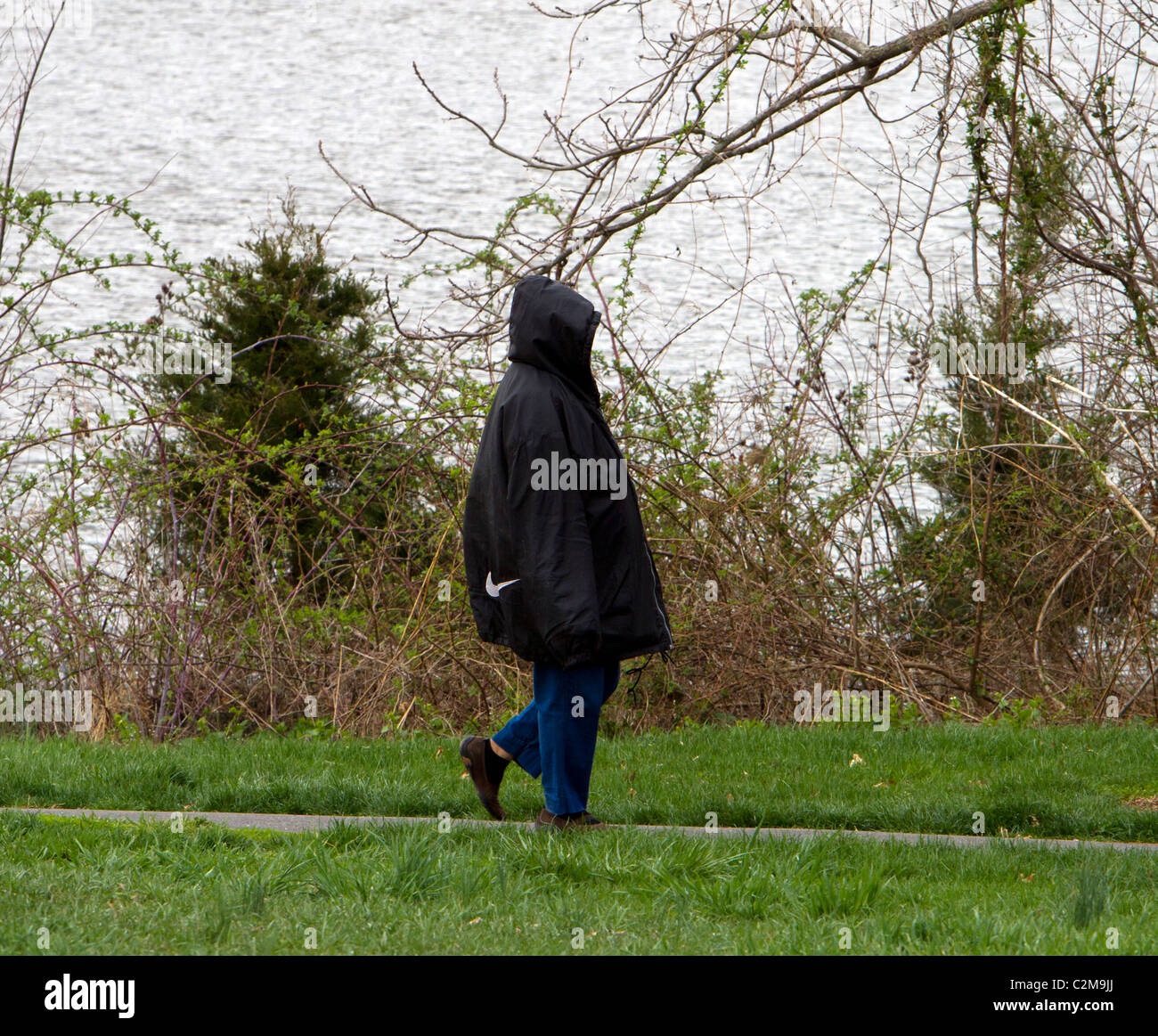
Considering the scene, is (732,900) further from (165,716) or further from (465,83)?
(465,83)

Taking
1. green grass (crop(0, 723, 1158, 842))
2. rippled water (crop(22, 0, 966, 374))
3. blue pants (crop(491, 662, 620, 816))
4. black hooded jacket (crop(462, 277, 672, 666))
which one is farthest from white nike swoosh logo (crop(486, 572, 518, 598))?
rippled water (crop(22, 0, 966, 374))

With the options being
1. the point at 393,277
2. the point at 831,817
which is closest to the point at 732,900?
the point at 831,817

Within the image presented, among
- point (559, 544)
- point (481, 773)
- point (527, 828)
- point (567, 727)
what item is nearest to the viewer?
point (559, 544)

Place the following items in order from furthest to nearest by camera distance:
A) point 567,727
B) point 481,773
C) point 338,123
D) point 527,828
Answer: point 338,123, point 481,773, point 527,828, point 567,727

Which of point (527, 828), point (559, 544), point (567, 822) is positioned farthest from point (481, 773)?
Result: point (559, 544)

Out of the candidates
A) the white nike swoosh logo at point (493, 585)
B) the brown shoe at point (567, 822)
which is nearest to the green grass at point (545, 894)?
the brown shoe at point (567, 822)

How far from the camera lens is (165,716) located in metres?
9.24

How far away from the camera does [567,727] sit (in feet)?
16.2

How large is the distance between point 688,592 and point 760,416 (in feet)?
5.52

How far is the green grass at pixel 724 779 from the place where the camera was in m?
5.64

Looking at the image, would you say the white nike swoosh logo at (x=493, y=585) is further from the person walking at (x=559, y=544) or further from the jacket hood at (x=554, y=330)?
the jacket hood at (x=554, y=330)

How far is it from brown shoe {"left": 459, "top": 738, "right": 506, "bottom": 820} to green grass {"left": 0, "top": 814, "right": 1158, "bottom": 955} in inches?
11.4

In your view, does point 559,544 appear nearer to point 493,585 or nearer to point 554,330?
point 493,585

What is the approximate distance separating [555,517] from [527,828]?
1.33 meters
